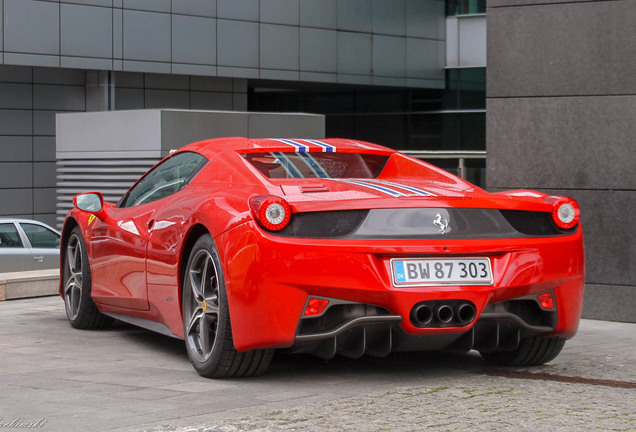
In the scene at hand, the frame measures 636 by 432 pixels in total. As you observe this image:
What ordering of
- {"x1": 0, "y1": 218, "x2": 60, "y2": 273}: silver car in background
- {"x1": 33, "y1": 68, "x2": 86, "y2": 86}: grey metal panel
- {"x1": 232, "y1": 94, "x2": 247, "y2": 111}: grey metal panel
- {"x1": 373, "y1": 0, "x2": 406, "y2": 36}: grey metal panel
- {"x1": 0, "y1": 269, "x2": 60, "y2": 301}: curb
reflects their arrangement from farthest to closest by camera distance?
{"x1": 373, "y1": 0, "x2": 406, "y2": 36}: grey metal panel, {"x1": 232, "y1": 94, "x2": 247, "y2": 111}: grey metal panel, {"x1": 33, "y1": 68, "x2": 86, "y2": 86}: grey metal panel, {"x1": 0, "y1": 218, "x2": 60, "y2": 273}: silver car in background, {"x1": 0, "y1": 269, "x2": 60, "y2": 301}: curb

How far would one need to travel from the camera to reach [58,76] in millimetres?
27500

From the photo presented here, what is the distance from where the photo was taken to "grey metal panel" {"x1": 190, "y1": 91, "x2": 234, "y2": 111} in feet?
96.9

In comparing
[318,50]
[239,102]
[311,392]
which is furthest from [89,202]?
[318,50]

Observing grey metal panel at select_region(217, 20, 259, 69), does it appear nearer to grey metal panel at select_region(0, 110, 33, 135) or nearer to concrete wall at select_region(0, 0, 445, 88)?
concrete wall at select_region(0, 0, 445, 88)

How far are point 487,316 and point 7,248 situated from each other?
13140mm

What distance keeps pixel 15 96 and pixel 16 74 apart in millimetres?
508

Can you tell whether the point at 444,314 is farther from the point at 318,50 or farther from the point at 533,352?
the point at 318,50

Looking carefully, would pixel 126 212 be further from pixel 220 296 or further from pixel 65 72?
Result: pixel 65 72

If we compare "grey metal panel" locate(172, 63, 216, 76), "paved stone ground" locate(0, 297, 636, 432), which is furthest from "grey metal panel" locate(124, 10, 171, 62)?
"paved stone ground" locate(0, 297, 636, 432)

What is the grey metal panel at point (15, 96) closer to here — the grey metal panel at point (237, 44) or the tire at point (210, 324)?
the grey metal panel at point (237, 44)

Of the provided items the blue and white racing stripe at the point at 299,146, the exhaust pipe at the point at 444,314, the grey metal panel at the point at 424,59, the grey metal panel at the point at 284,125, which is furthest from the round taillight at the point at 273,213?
the grey metal panel at the point at 424,59

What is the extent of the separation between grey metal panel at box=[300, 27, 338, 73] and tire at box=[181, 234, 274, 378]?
23.8 metres

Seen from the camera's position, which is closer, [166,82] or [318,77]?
[166,82]

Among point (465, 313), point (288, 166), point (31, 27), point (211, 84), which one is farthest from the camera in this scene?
point (211, 84)
